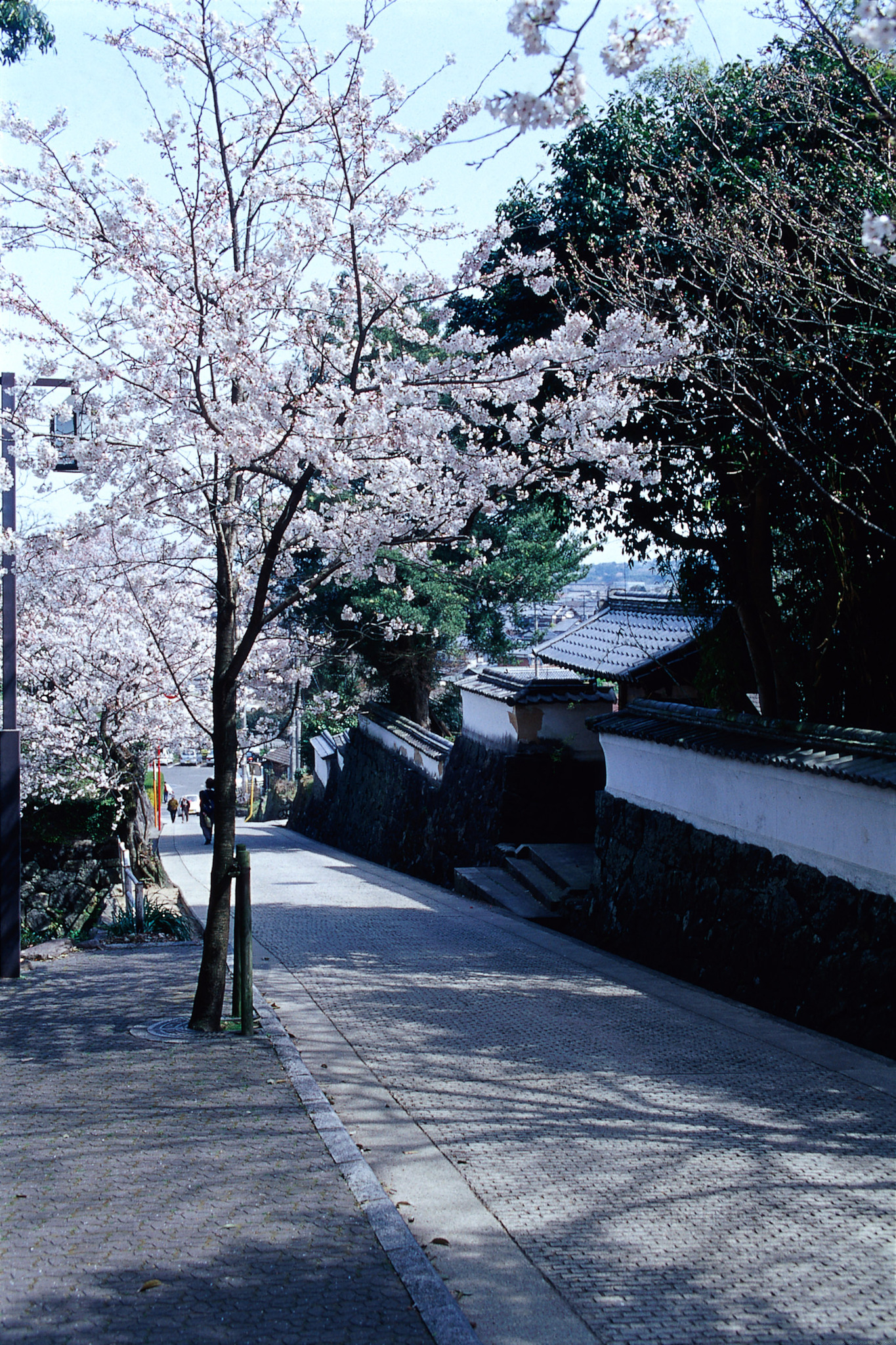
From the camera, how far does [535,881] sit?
47.1ft

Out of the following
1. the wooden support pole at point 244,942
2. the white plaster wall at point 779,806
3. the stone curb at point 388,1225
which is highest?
the white plaster wall at point 779,806

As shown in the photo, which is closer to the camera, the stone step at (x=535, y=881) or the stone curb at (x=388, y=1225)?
the stone curb at (x=388, y=1225)

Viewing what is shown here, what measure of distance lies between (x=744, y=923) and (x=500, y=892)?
237 inches

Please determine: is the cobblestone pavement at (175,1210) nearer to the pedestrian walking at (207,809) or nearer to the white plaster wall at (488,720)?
the white plaster wall at (488,720)

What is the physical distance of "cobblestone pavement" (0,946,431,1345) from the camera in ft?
11.7

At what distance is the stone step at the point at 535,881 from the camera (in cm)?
1350

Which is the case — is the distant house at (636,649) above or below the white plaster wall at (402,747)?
above

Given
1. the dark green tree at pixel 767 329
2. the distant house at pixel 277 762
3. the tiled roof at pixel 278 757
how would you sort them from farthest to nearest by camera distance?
1. the tiled roof at pixel 278 757
2. the distant house at pixel 277 762
3. the dark green tree at pixel 767 329

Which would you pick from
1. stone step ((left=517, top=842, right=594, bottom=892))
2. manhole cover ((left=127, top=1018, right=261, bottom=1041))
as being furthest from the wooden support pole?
stone step ((left=517, top=842, right=594, bottom=892))

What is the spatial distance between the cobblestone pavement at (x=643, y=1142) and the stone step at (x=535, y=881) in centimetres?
367

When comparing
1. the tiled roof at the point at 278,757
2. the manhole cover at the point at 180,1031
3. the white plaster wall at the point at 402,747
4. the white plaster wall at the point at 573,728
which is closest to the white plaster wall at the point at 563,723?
the white plaster wall at the point at 573,728

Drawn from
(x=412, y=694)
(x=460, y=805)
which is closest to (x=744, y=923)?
(x=460, y=805)

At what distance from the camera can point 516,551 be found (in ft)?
79.1

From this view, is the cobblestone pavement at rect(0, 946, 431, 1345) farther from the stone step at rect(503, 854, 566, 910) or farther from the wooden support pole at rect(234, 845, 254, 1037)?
the stone step at rect(503, 854, 566, 910)
